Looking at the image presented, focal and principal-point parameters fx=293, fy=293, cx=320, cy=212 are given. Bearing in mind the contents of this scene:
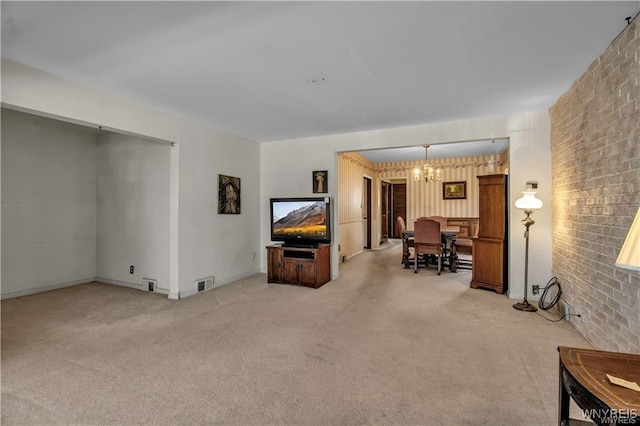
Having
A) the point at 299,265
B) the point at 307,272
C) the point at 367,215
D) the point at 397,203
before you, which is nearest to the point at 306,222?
the point at 299,265

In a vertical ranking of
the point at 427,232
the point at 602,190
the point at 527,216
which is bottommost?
the point at 427,232

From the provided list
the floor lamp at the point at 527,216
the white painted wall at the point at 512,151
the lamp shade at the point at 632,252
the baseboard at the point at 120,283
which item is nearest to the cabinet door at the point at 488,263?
the white painted wall at the point at 512,151

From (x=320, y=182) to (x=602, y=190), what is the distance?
3439 mm

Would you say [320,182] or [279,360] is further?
[320,182]

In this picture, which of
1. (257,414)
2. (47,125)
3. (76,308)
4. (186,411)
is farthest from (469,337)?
(47,125)

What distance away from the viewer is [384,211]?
10.1m

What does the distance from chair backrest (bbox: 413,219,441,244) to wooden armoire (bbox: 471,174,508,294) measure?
2.86 ft

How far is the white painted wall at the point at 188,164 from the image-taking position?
2611 mm

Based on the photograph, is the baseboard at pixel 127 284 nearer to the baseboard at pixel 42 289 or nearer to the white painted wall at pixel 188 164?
the baseboard at pixel 42 289

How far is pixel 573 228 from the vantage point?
2922 millimetres

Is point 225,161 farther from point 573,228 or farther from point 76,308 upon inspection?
point 573,228

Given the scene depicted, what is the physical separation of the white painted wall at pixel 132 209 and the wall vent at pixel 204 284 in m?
0.44

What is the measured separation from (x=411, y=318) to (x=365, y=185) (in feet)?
18.2

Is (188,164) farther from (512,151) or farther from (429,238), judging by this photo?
(512,151)
